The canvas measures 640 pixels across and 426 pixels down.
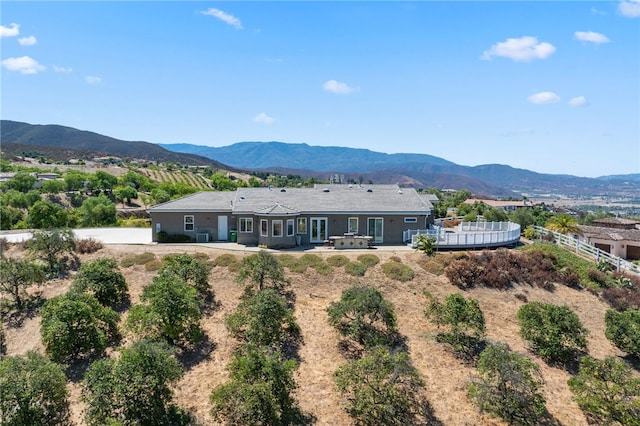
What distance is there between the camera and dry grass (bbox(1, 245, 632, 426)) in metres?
13.4

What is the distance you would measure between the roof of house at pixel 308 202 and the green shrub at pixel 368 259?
5020 mm

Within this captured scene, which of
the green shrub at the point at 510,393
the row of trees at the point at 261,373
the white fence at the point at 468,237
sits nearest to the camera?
the row of trees at the point at 261,373

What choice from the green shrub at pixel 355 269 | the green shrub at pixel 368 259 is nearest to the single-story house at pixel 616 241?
the green shrub at pixel 368 259

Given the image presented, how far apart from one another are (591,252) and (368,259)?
17.9m

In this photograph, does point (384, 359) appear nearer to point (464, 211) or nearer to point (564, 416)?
point (564, 416)

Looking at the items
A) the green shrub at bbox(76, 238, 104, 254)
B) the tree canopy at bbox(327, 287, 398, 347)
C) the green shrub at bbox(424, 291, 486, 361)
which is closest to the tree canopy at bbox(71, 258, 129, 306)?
the green shrub at bbox(76, 238, 104, 254)

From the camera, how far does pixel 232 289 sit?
20328 mm

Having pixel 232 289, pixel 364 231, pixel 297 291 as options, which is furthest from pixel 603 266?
pixel 232 289

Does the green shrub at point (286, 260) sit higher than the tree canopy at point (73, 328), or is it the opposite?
the green shrub at point (286, 260)

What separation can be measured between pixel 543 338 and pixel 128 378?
16029mm

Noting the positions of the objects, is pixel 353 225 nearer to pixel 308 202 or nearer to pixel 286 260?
pixel 308 202

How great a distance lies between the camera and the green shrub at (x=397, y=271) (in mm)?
21938

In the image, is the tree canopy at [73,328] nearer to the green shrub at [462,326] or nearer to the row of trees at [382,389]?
the row of trees at [382,389]

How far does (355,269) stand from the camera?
73.6ft
